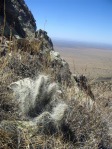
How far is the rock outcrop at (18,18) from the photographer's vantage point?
324 inches

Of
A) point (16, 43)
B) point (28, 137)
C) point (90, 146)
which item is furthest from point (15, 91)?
point (16, 43)

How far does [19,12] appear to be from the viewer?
9.35 meters

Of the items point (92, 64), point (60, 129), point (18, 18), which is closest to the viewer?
point (60, 129)

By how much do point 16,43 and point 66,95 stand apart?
5.63 ft

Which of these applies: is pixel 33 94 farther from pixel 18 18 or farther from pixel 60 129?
pixel 18 18

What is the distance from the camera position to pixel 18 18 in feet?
30.3

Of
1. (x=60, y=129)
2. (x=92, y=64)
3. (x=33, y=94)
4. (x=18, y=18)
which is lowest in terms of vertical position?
(x=92, y=64)

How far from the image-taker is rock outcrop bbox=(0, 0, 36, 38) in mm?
8230

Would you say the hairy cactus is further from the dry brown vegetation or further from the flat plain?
the flat plain

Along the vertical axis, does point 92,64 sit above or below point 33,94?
below

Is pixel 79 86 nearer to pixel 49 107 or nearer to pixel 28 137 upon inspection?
pixel 49 107

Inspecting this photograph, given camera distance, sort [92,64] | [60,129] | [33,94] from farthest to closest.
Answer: [92,64] < [33,94] < [60,129]

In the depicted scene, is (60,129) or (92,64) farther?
(92,64)

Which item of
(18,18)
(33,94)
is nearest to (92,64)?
(18,18)
